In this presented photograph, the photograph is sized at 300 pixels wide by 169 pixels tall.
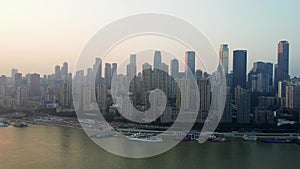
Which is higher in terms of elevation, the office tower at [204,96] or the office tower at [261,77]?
the office tower at [261,77]

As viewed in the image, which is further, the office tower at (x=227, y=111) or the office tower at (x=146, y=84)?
the office tower at (x=227, y=111)

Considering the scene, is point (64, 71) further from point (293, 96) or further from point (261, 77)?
point (293, 96)

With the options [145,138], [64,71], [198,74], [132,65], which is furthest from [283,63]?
[132,65]

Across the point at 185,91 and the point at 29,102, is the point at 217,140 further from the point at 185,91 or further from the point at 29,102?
the point at 29,102

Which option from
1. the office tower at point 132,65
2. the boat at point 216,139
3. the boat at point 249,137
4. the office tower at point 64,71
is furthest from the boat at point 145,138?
the office tower at point 64,71

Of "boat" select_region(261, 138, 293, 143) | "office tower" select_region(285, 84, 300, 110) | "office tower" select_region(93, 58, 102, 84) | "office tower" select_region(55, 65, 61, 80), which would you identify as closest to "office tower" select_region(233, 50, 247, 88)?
"office tower" select_region(285, 84, 300, 110)

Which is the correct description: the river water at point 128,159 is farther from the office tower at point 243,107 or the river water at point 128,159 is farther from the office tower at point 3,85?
the office tower at point 3,85
